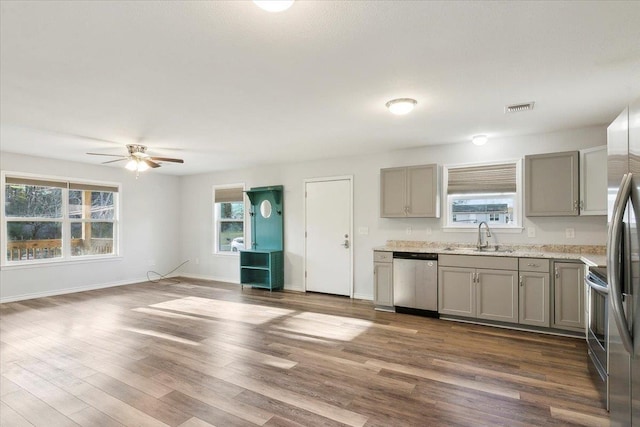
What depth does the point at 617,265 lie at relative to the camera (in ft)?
5.14

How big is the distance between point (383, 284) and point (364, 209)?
134 cm

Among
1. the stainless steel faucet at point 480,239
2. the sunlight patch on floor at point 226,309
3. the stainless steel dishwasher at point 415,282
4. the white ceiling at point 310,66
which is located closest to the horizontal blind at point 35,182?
the white ceiling at point 310,66

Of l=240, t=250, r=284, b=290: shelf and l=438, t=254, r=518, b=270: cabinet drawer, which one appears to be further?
l=240, t=250, r=284, b=290: shelf

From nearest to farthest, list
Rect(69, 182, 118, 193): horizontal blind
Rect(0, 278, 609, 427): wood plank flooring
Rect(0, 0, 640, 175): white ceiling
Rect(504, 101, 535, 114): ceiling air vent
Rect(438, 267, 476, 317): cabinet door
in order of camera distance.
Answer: Rect(0, 0, 640, 175): white ceiling
Rect(0, 278, 609, 427): wood plank flooring
Rect(504, 101, 535, 114): ceiling air vent
Rect(438, 267, 476, 317): cabinet door
Rect(69, 182, 118, 193): horizontal blind

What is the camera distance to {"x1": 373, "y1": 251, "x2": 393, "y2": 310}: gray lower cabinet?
4.77 metres

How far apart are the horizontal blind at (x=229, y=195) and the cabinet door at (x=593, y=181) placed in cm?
566

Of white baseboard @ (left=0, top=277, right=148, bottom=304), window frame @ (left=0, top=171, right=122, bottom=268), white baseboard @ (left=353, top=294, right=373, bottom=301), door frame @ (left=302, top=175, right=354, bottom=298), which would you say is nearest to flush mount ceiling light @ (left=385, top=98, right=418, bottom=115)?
door frame @ (left=302, top=175, right=354, bottom=298)

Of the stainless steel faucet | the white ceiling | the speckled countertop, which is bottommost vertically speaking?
the speckled countertop

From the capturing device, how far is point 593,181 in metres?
3.86

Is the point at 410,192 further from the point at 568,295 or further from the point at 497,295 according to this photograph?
the point at 568,295

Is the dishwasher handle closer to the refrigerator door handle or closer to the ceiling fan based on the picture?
the refrigerator door handle

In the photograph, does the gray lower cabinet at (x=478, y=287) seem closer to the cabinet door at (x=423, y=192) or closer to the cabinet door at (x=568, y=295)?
the cabinet door at (x=568, y=295)

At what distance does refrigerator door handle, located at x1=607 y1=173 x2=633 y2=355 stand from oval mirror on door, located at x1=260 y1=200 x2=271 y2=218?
18.2 feet

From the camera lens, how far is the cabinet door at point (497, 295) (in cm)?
396
